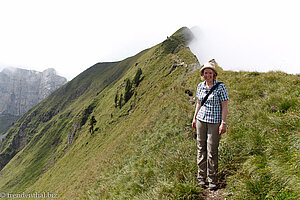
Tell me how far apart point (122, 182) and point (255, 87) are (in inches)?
395

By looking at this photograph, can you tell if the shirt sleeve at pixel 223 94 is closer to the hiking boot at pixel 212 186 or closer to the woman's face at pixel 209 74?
the woman's face at pixel 209 74

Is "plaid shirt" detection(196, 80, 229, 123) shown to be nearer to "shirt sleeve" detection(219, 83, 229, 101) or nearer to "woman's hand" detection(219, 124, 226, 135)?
"shirt sleeve" detection(219, 83, 229, 101)

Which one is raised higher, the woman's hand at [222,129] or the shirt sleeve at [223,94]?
the shirt sleeve at [223,94]

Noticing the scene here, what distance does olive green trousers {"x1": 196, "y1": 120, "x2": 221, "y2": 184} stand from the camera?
16.0ft

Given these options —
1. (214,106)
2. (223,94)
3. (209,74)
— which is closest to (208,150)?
(214,106)

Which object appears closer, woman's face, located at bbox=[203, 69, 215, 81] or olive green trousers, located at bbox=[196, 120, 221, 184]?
olive green trousers, located at bbox=[196, 120, 221, 184]

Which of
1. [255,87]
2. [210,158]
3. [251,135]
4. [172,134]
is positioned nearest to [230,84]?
[255,87]

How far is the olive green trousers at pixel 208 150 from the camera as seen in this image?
4.86 meters

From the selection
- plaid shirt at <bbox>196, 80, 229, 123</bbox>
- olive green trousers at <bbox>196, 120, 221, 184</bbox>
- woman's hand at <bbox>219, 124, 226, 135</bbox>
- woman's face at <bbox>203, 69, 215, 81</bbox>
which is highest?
woman's face at <bbox>203, 69, 215, 81</bbox>

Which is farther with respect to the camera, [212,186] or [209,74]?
[209,74]

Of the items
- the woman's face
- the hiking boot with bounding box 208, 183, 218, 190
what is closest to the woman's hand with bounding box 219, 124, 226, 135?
the woman's face

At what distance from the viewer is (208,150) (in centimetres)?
492

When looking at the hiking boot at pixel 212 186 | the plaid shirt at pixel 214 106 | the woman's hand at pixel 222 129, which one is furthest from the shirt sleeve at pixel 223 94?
the hiking boot at pixel 212 186

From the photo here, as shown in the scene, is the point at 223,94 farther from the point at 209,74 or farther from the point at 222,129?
the point at 222,129
